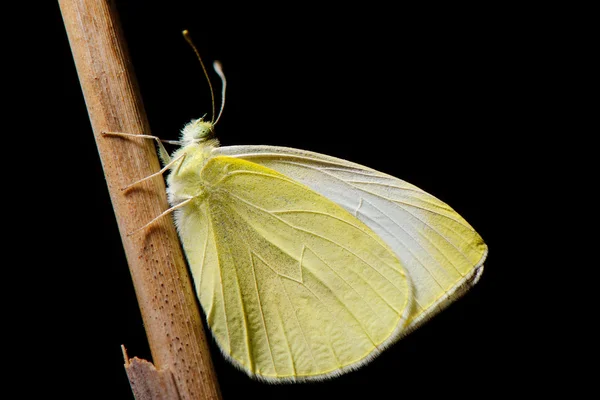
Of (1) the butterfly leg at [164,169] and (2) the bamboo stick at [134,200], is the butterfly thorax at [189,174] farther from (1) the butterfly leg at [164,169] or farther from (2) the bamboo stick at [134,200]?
(2) the bamboo stick at [134,200]

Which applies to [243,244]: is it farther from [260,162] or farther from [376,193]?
[376,193]

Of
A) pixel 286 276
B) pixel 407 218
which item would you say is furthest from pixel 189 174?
pixel 407 218

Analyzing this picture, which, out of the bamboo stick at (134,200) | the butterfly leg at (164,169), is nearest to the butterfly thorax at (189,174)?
the butterfly leg at (164,169)

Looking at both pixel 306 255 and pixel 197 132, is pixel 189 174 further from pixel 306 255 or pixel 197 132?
pixel 306 255

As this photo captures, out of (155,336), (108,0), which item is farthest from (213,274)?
(108,0)

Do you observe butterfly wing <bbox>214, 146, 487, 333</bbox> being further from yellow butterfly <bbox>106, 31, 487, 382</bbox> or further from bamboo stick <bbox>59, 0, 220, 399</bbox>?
bamboo stick <bbox>59, 0, 220, 399</bbox>

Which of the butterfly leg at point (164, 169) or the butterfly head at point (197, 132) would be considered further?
the butterfly head at point (197, 132)
